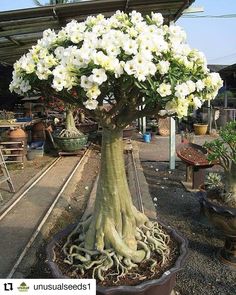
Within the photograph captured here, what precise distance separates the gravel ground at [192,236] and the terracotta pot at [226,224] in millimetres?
109

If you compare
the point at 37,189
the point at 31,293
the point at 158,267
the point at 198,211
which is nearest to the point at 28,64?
the point at 31,293

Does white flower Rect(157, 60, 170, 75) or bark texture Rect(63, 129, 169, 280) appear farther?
bark texture Rect(63, 129, 169, 280)

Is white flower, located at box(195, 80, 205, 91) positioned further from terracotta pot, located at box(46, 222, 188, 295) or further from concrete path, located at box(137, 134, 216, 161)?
concrete path, located at box(137, 134, 216, 161)

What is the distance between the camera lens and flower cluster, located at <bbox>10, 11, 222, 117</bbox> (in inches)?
78.2

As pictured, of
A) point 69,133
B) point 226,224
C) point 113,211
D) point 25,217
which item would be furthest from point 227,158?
point 69,133

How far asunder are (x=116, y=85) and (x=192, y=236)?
2.79 metres

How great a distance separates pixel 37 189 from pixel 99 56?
4805 millimetres

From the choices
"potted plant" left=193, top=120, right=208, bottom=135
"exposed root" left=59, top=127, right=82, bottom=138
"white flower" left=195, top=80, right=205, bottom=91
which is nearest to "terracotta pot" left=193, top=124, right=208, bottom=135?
"potted plant" left=193, top=120, right=208, bottom=135

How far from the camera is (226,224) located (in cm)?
355

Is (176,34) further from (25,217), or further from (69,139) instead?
(69,139)

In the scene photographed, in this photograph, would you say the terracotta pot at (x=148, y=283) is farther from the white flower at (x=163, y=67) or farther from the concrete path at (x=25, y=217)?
the white flower at (x=163, y=67)

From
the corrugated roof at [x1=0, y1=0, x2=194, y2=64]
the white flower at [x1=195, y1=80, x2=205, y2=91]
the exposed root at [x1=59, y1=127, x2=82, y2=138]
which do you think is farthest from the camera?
the exposed root at [x1=59, y1=127, x2=82, y2=138]

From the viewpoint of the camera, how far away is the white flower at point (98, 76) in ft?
6.38

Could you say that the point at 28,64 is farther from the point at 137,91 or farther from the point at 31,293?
the point at 31,293
